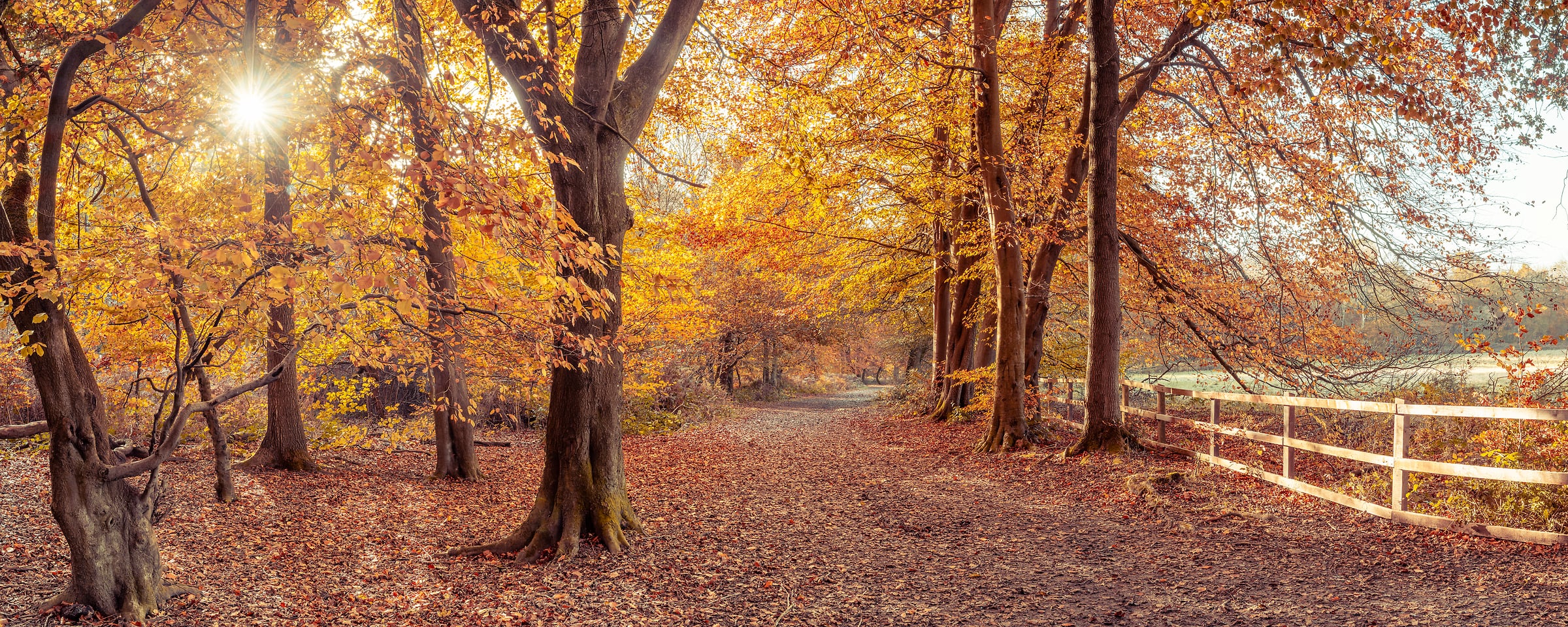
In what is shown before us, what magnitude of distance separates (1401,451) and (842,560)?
439cm

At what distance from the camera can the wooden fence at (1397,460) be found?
17.4 feet

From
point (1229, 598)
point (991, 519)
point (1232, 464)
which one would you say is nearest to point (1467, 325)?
point (1232, 464)

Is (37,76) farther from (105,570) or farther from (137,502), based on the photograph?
(105,570)

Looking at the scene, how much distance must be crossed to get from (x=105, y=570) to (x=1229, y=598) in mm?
6957

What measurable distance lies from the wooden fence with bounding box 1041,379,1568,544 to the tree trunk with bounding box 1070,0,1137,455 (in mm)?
1016

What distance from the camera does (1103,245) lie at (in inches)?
401

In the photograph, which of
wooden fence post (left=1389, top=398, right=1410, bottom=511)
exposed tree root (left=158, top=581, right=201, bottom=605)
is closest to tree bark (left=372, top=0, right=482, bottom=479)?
exposed tree root (left=158, top=581, right=201, bottom=605)

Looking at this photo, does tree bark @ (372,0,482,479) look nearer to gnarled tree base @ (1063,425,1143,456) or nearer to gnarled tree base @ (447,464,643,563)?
gnarled tree base @ (447,464,643,563)

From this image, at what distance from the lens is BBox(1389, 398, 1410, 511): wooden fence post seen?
616cm

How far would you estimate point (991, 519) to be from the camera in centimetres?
793

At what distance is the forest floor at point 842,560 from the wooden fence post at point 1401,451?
270 millimetres

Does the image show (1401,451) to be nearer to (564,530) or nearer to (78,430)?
(564,530)

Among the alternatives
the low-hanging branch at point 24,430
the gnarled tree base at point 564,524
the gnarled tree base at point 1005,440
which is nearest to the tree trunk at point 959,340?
the gnarled tree base at point 1005,440

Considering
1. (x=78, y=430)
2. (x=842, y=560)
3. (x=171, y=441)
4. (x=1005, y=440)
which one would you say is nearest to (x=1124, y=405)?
(x=1005, y=440)
